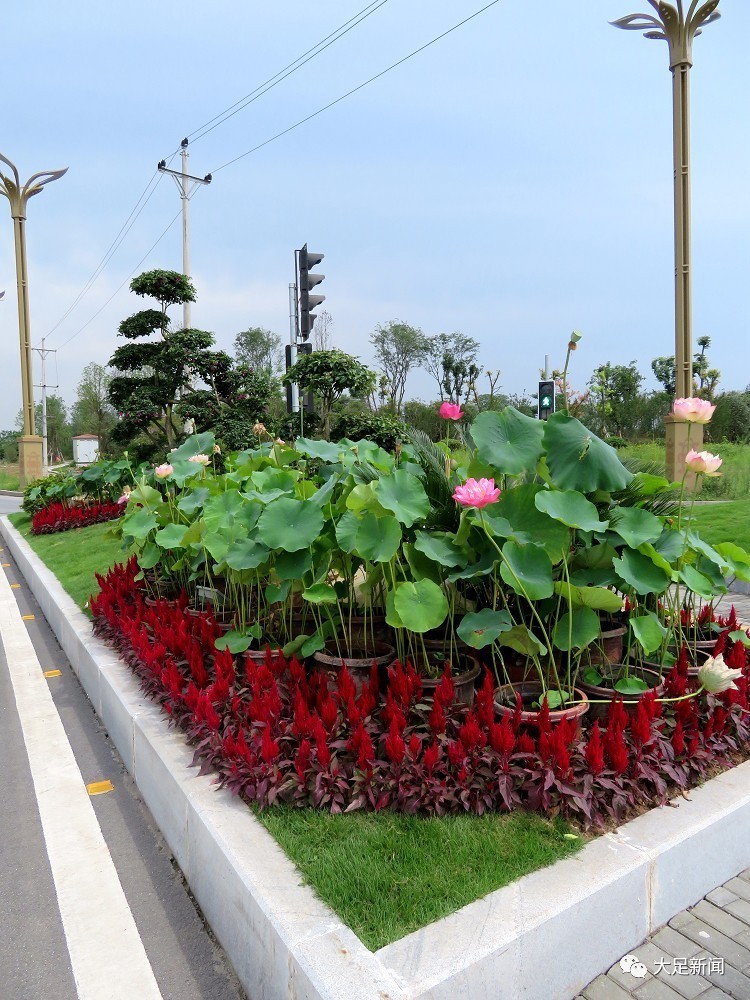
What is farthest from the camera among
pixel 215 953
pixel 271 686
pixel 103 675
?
pixel 103 675

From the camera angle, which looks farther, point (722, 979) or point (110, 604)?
point (110, 604)

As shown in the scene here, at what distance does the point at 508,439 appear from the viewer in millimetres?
2971

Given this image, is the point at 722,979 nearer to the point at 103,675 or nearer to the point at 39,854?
the point at 39,854

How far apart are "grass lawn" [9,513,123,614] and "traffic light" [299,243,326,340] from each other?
11.5ft

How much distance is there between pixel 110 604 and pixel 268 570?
1771 mm

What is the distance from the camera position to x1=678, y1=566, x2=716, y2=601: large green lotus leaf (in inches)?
118

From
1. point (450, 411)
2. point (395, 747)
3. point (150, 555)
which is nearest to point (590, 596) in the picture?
point (395, 747)

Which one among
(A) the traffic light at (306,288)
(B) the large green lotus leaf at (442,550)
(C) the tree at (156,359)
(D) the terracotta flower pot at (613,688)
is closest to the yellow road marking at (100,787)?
(B) the large green lotus leaf at (442,550)

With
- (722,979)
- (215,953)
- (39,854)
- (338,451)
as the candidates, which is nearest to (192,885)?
(215,953)

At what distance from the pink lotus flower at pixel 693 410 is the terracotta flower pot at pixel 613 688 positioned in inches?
42.1

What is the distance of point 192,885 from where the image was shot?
7.80 feet

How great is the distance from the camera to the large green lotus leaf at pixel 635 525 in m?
2.85

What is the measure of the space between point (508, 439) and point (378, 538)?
69cm

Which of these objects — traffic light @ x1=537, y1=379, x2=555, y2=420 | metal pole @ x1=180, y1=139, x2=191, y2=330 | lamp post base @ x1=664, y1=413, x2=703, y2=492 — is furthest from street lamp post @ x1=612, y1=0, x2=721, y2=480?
metal pole @ x1=180, y1=139, x2=191, y2=330
